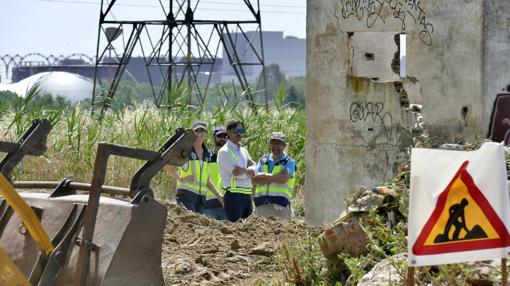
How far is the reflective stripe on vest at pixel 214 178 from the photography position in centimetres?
1426

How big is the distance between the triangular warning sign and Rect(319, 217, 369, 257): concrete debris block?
261cm

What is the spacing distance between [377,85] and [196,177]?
3.15m

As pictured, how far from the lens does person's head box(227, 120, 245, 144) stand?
13617mm

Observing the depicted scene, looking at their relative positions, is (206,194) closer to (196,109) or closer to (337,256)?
(337,256)

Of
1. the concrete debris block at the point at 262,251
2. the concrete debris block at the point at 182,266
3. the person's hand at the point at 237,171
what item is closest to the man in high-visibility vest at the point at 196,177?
the person's hand at the point at 237,171

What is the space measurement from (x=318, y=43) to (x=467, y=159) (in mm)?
9942

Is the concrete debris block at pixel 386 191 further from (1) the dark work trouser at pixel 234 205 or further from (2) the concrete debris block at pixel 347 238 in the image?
(1) the dark work trouser at pixel 234 205

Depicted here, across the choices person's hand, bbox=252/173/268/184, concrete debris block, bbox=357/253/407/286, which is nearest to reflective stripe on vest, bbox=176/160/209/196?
person's hand, bbox=252/173/268/184

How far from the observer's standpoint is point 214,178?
46.9 feet

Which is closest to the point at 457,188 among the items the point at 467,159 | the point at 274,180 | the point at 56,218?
the point at 467,159

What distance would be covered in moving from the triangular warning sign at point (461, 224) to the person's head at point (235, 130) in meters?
7.15

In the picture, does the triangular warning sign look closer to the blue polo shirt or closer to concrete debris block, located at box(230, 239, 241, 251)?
concrete debris block, located at box(230, 239, 241, 251)

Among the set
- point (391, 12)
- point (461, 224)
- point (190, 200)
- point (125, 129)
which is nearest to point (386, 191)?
point (461, 224)

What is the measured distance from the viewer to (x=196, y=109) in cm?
2227
